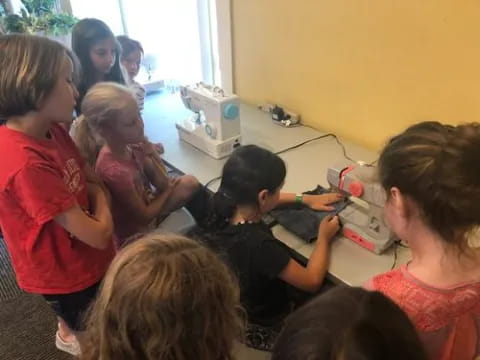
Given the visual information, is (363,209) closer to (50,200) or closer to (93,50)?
(50,200)

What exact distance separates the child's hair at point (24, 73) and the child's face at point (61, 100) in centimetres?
1

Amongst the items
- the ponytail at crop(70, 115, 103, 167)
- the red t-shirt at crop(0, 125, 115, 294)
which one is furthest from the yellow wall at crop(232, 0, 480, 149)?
the red t-shirt at crop(0, 125, 115, 294)

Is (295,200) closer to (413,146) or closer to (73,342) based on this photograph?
(413,146)

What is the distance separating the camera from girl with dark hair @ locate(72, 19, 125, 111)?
184 cm

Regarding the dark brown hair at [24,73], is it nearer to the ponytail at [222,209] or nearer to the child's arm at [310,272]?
the ponytail at [222,209]

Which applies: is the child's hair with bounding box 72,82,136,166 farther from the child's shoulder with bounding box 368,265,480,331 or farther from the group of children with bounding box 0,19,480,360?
the child's shoulder with bounding box 368,265,480,331

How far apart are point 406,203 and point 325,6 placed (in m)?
1.05

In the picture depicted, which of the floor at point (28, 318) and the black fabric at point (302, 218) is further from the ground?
the black fabric at point (302, 218)

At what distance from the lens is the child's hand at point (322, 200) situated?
4.51 ft

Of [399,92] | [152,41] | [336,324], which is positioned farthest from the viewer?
[152,41]

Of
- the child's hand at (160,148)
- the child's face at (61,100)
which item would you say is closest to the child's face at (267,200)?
the child's face at (61,100)

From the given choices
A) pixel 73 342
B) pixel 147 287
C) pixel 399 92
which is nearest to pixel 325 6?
pixel 399 92

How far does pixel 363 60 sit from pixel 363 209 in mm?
657

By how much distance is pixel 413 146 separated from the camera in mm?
878
